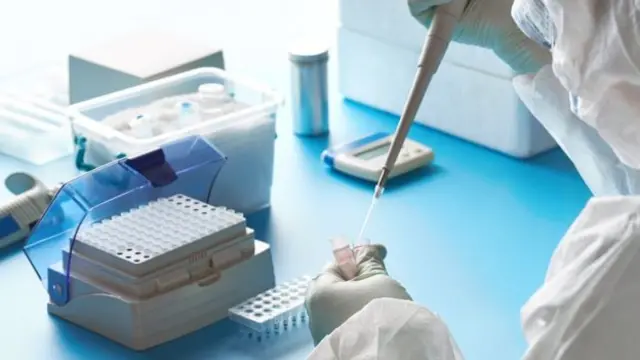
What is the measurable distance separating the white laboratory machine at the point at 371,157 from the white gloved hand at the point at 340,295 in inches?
15.6

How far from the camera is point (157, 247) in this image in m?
1.07

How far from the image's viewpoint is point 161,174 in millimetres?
1180

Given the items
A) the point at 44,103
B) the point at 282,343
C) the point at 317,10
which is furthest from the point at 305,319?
the point at 317,10

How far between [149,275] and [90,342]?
0.29 feet

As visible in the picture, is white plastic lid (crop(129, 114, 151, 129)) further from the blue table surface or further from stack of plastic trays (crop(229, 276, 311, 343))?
stack of plastic trays (crop(229, 276, 311, 343))

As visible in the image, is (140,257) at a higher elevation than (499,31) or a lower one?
lower

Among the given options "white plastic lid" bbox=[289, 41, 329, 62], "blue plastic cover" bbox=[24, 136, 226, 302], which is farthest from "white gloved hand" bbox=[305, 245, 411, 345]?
"white plastic lid" bbox=[289, 41, 329, 62]

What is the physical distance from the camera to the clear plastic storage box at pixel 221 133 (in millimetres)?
1251

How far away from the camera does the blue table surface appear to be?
3.46 ft

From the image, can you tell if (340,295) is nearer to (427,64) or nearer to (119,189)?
(427,64)

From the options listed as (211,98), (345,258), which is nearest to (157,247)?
(345,258)

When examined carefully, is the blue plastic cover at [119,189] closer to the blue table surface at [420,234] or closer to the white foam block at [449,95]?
the blue table surface at [420,234]

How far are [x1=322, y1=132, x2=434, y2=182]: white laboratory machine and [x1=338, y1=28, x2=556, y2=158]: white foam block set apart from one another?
0.07 m

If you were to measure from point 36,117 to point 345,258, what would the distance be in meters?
0.68
